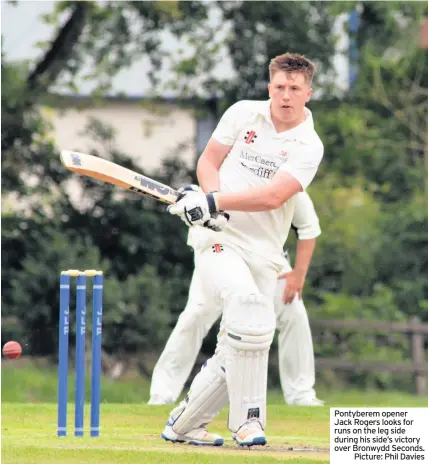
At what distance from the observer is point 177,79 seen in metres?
13.9

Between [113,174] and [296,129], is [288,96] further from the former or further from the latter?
[113,174]

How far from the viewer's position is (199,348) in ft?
27.1

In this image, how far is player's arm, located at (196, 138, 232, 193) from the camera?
5879 millimetres

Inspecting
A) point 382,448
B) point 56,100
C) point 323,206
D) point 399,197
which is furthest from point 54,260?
point 382,448

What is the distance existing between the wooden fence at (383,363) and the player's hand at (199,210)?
24.2 feet

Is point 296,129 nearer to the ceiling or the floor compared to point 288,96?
nearer to the floor

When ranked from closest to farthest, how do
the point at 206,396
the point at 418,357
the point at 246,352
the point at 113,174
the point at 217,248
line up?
Result: 1. the point at 246,352
2. the point at 206,396
3. the point at 113,174
4. the point at 217,248
5. the point at 418,357

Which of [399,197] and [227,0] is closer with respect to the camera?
[227,0]

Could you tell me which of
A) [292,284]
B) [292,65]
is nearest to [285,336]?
[292,284]

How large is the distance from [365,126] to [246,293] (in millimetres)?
9188

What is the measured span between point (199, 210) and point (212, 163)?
0.63 metres

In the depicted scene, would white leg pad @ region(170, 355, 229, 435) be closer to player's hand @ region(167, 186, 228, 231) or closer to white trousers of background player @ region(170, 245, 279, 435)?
white trousers of background player @ region(170, 245, 279, 435)

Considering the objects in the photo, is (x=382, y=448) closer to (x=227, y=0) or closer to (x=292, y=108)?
(x=292, y=108)

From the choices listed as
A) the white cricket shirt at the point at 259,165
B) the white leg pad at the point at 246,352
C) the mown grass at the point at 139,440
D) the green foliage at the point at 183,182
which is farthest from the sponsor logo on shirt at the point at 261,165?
the green foliage at the point at 183,182
